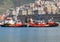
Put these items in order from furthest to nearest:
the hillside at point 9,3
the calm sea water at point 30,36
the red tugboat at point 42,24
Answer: the hillside at point 9,3 → the red tugboat at point 42,24 → the calm sea water at point 30,36

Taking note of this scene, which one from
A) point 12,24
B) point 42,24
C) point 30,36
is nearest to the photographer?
point 30,36

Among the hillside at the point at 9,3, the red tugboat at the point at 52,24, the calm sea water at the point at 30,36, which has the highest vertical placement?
the hillside at the point at 9,3

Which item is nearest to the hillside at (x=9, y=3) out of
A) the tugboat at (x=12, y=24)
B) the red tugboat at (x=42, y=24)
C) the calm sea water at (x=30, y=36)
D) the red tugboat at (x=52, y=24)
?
the tugboat at (x=12, y=24)

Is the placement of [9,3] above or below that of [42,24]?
above

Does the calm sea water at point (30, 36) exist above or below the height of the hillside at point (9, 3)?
below

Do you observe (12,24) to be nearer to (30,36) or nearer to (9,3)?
(9,3)

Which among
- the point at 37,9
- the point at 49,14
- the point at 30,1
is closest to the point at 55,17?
the point at 49,14

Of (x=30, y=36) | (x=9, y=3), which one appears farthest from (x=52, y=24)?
(x=30, y=36)

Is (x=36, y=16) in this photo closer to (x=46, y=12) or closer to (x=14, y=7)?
(x=46, y=12)

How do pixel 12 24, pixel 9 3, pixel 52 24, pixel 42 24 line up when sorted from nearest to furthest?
pixel 52 24 → pixel 42 24 → pixel 12 24 → pixel 9 3

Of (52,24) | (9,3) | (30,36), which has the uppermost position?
(9,3)

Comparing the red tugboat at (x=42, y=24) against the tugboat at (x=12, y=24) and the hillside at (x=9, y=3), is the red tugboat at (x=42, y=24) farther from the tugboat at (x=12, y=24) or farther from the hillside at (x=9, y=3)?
the hillside at (x=9, y=3)

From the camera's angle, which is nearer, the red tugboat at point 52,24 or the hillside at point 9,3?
the red tugboat at point 52,24
